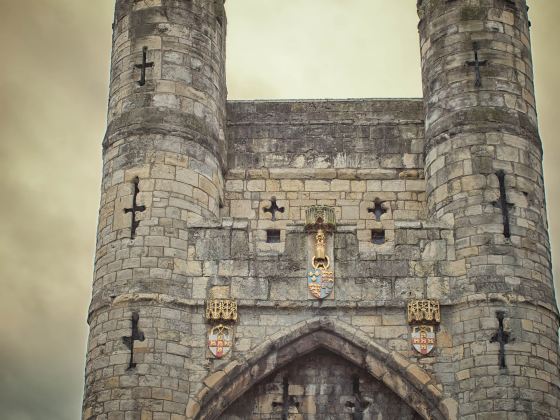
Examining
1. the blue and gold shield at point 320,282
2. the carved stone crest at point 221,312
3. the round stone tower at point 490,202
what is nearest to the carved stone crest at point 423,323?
the round stone tower at point 490,202

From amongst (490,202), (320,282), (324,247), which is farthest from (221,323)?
(490,202)

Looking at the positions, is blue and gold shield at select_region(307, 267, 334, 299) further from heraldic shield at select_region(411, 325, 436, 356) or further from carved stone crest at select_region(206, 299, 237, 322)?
heraldic shield at select_region(411, 325, 436, 356)

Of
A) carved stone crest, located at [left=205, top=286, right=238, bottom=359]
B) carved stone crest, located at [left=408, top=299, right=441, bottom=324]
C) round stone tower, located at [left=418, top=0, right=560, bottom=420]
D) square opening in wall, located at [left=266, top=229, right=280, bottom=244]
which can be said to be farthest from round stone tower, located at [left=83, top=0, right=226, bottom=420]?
round stone tower, located at [left=418, top=0, right=560, bottom=420]

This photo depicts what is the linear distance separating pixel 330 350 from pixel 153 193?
3622mm

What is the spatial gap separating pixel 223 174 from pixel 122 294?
3.17m

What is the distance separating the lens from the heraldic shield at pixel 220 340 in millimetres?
19844

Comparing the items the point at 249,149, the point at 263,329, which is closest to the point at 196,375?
the point at 263,329

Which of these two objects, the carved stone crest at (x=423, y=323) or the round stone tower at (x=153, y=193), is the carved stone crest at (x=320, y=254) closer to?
the carved stone crest at (x=423, y=323)

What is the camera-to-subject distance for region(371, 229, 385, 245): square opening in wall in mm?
20750

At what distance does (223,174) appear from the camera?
22.1m

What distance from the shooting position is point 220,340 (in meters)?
19.9

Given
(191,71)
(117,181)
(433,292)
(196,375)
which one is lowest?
(196,375)

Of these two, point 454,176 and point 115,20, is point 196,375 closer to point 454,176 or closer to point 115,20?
point 454,176

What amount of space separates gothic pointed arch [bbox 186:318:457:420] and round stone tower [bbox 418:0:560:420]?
16.9 inches
